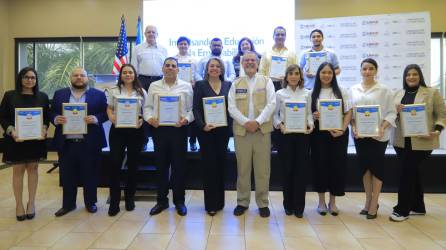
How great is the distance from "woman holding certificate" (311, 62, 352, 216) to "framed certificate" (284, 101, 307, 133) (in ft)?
0.56

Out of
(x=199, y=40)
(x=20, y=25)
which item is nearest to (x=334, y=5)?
(x=199, y=40)

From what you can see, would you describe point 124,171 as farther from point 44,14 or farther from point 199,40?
point 44,14

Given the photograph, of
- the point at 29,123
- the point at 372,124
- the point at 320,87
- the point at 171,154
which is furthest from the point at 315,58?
the point at 29,123

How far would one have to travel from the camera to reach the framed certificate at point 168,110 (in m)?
3.37

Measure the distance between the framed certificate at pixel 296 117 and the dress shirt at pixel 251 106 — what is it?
0.17 m

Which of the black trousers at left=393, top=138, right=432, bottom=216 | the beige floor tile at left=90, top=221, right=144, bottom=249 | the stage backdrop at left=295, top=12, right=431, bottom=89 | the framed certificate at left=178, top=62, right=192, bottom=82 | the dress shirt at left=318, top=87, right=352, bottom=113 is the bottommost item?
the beige floor tile at left=90, top=221, right=144, bottom=249

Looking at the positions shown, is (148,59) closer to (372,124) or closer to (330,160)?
(330,160)

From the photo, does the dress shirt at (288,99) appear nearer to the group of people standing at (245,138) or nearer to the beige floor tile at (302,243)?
the group of people standing at (245,138)

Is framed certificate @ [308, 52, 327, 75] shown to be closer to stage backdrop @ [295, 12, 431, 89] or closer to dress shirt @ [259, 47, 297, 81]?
dress shirt @ [259, 47, 297, 81]

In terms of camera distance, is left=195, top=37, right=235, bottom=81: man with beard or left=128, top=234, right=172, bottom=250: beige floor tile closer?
left=128, top=234, right=172, bottom=250: beige floor tile

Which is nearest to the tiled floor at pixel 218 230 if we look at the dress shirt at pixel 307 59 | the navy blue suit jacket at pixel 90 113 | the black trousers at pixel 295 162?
the black trousers at pixel 295 162

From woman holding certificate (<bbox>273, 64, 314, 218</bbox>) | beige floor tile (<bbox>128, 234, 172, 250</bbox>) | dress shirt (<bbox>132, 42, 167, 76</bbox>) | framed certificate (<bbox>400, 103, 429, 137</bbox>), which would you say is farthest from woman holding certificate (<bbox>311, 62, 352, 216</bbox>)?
dress shirt (<bbox>132, 42, 167, 76</bbox>)

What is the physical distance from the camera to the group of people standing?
3.33 meters

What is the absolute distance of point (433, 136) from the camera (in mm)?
3281
